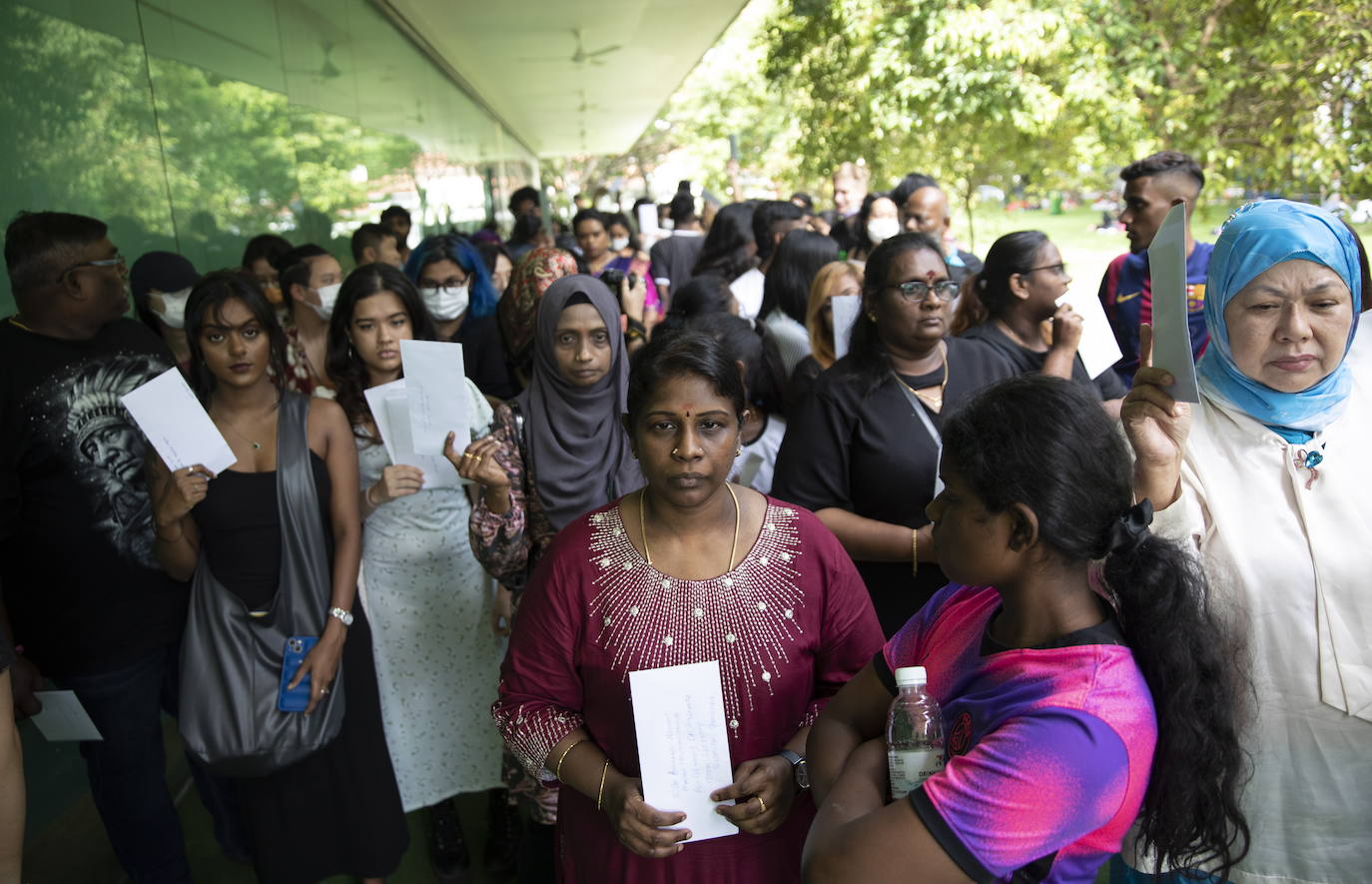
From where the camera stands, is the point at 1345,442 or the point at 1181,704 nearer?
the point at 1181,704

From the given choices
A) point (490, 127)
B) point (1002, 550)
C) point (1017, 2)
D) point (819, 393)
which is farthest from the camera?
point (490, 127)

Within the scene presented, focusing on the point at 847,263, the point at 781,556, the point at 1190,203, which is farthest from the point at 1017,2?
the point at 781,556

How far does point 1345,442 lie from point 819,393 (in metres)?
1.22

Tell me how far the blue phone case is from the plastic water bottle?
1944 mm

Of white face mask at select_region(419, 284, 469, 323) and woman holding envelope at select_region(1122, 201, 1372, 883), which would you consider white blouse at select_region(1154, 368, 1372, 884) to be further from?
white face mask at select_region(419, 284, 469, 323)

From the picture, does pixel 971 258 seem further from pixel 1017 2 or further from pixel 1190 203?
pixel 1017 2

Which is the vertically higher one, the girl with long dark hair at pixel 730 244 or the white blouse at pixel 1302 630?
the girl with long dark hair at pixel 730 244

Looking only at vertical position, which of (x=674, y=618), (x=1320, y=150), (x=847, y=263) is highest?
(x=1320, y=150)

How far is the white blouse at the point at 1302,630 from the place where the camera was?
70.1 inches

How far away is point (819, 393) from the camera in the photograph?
106 inches

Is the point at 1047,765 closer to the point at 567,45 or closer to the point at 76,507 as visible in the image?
the point at 76,507

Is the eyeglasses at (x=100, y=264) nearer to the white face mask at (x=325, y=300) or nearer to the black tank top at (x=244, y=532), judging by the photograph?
the black tank top at (x=244, y=532)

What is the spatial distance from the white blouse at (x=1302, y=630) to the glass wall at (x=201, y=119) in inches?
145

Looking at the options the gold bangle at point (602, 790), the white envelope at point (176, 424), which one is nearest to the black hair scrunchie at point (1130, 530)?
the gold bangle at point (602, 790)
